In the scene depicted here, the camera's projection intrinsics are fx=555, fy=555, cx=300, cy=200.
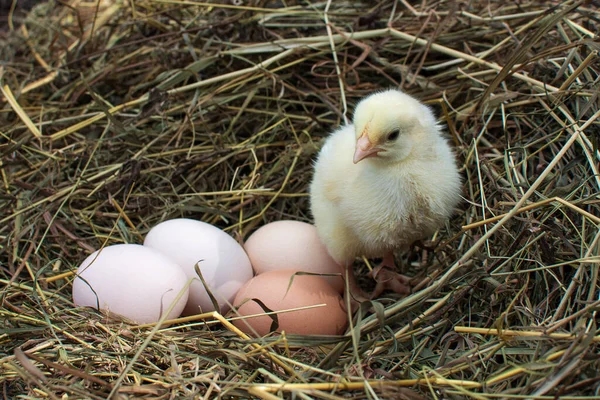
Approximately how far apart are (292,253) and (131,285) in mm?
579

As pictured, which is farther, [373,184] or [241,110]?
[241,110]

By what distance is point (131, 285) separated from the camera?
1738 mm

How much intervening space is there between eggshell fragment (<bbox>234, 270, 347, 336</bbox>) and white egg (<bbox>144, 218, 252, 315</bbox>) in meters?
0.08

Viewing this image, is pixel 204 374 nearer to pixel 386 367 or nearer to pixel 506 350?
pixel 386 367

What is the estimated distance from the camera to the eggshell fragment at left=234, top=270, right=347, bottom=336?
5.78 feet

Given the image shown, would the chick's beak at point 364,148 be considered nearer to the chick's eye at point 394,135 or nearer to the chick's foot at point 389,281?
the chick's eye at point 394,135

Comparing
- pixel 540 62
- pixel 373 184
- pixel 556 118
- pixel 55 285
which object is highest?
pixel 540 62

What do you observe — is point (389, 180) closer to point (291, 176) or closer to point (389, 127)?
point (389, 127)

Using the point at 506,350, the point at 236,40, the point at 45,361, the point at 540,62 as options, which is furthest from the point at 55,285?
the point at 540,62

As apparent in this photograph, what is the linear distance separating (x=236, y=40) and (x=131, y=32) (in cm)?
55

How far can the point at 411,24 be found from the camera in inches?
96.7

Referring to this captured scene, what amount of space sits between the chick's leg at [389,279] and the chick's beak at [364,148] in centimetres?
52

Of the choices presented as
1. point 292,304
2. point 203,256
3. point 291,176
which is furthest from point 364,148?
point 291,176

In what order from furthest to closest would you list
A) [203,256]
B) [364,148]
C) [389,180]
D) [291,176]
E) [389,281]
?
1. [291,176]
2. [389,281]
3. [203,256]
4. [389,180]
5. [364,148]
